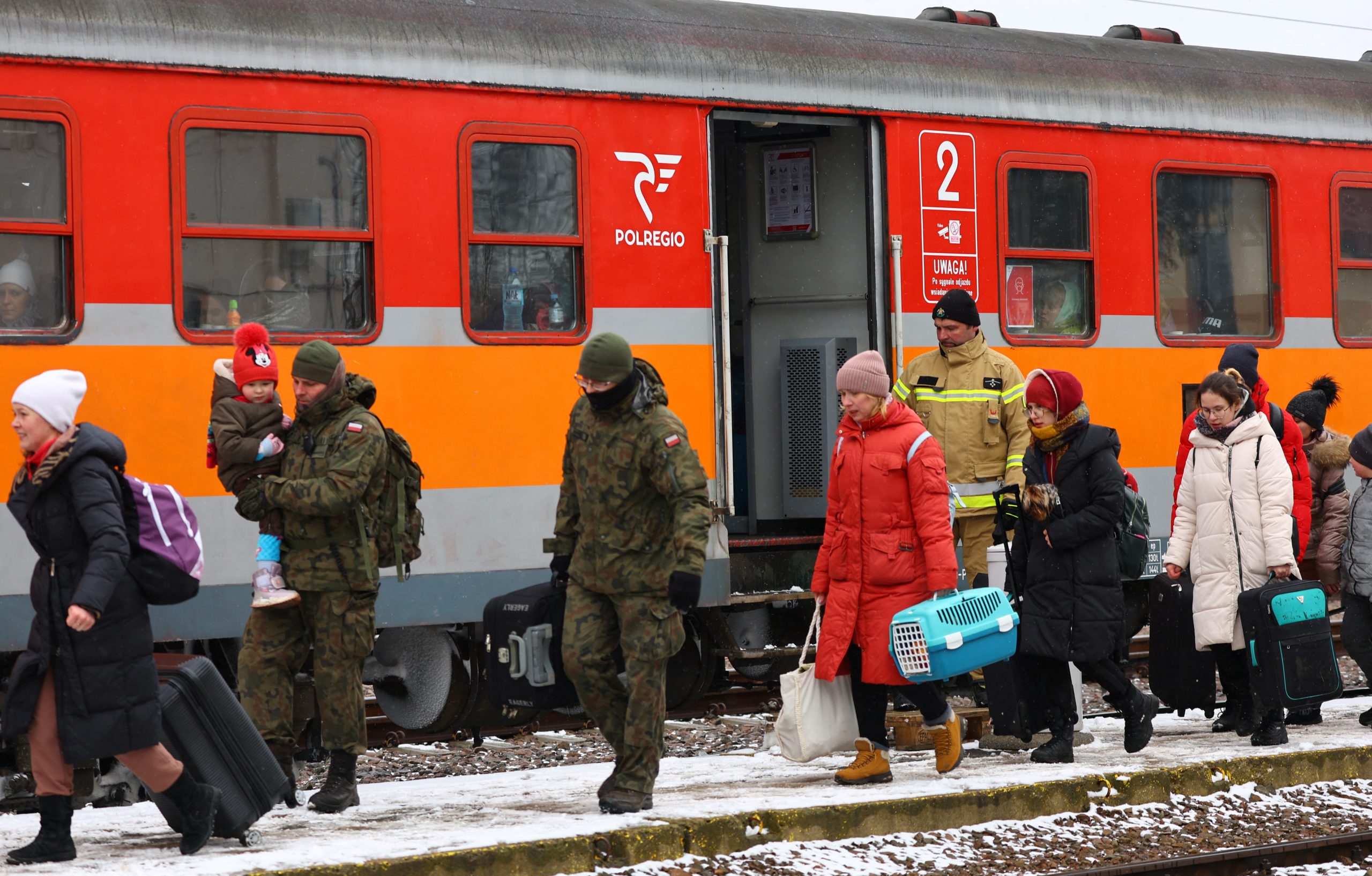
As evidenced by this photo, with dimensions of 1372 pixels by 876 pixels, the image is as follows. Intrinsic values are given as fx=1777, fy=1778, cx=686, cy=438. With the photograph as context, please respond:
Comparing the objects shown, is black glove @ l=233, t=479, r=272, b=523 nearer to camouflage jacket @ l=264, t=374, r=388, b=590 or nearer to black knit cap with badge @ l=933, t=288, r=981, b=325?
camouflage jacket @ l=264, t=374, r=388, b=590

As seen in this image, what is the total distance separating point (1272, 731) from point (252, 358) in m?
4.69

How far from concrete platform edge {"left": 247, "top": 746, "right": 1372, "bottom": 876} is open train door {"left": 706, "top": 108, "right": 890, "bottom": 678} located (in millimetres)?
2236

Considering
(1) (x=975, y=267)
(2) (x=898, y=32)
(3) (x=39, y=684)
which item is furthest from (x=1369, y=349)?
(3) (x=39, y=684)

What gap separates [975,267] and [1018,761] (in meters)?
3.01

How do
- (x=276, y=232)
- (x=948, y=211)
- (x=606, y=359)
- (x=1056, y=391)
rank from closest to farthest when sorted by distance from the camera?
(x=606, y=359) < (x=1056, y=391) < (x=276, y=232) < (x=948, y=211)

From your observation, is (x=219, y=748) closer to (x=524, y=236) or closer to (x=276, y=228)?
(x=276, y=228)

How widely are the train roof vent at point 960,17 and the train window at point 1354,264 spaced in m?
2.42

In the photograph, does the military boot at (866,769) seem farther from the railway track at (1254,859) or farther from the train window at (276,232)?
the train window at (276,232)

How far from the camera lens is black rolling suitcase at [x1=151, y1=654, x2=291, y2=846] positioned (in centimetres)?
582

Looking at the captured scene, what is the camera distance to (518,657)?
6516mm

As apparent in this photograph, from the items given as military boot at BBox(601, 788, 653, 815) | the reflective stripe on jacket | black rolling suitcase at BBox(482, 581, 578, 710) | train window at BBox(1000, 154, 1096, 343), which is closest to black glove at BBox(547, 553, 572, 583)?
black rolling suitcase at BBox(482, 581, 578, 710)

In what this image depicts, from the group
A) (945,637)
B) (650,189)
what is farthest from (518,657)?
(650,189)

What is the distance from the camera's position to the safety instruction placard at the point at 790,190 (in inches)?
382

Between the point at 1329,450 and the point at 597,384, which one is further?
the point at 1329,450
